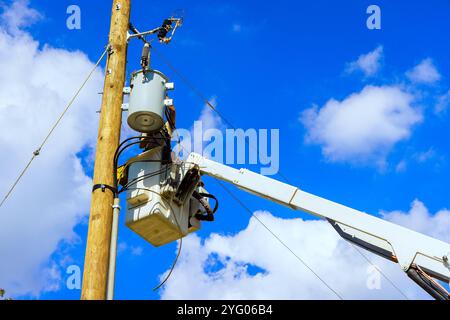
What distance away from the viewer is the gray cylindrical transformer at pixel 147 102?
8141 millimetres

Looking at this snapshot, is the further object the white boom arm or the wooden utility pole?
the white boom arm

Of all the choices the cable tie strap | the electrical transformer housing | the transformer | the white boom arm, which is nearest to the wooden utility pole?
the cable tie strap

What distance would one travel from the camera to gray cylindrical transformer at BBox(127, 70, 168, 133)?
8.14m

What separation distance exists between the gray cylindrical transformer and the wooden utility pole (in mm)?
175

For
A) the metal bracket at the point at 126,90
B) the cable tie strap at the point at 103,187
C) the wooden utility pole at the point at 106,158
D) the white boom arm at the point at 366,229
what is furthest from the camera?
the metal bracket at the point at 126,90

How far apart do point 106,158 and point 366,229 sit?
3422 mm

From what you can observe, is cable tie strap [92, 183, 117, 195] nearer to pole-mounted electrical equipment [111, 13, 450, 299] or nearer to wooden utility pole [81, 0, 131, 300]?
wooden utility pole [81, 0, 131, 300]

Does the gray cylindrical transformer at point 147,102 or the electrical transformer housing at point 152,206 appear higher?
the gray cylindrical transformer at point 147,102

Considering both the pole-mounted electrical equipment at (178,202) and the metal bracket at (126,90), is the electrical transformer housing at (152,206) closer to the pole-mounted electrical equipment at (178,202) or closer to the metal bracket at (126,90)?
the pole-mounted electrical equipment at (178,202)

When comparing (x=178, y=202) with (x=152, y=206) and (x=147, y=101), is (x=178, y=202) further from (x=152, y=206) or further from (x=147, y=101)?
(x=147, y=101)

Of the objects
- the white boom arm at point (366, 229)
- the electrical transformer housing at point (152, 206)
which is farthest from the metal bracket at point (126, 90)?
the white boom arm at point (366, 229)

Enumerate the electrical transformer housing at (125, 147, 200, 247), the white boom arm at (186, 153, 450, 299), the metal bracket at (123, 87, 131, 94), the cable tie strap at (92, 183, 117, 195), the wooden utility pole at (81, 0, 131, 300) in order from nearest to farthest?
the wooden utility pole at (81, 0, 131, 300) < the cable tie strap at (92, 183, 117, 195) < the white boom arm at (186, 153, 450, 299) < the electrical transformer housing at (125, 147, 200, 247) < the metal bracket at (123, 87, 131, 94)
